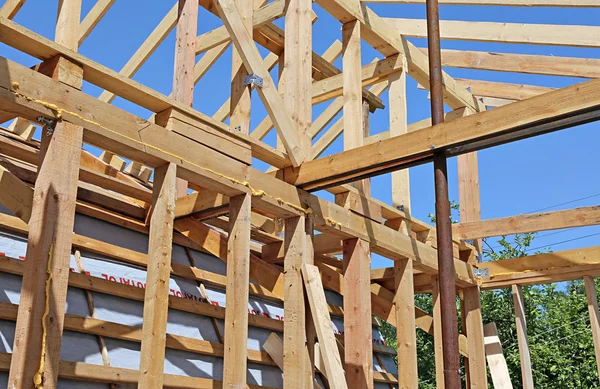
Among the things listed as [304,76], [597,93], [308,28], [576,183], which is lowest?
[597,93]

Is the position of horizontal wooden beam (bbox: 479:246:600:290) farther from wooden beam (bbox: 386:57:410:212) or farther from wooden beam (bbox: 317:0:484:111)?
wooden beam (bbox: 317:0:484:111)

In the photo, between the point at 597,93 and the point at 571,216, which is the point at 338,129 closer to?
the point at 571,216

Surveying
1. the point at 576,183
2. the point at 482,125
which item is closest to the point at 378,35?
the point at 482,125

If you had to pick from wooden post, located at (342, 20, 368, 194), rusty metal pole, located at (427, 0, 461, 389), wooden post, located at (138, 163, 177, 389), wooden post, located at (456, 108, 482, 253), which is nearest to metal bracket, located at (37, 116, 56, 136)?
wooden post, located at (138, 163, 177, 389)

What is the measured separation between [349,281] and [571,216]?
9.21 feet

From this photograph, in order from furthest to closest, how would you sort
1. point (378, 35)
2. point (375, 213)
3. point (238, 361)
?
point (378, 35) → point (375, 213) → point (238, 361)

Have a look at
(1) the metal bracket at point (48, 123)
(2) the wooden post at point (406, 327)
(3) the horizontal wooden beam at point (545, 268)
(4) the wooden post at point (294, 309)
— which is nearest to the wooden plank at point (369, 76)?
(2) the wooden post at point (406, 327)

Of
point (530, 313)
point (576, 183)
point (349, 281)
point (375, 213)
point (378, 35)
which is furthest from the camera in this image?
point (576, 183)

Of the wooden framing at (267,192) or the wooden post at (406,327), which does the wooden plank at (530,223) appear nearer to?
the wooden framing at (267,192)

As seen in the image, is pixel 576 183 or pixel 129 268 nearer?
pixel 129 268

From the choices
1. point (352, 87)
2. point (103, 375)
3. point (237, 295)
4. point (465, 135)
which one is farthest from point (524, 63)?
point (103, 375)

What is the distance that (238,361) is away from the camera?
4957mm

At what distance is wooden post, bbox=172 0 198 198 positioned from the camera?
19.9 ft

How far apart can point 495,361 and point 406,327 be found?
1871 millimetres
